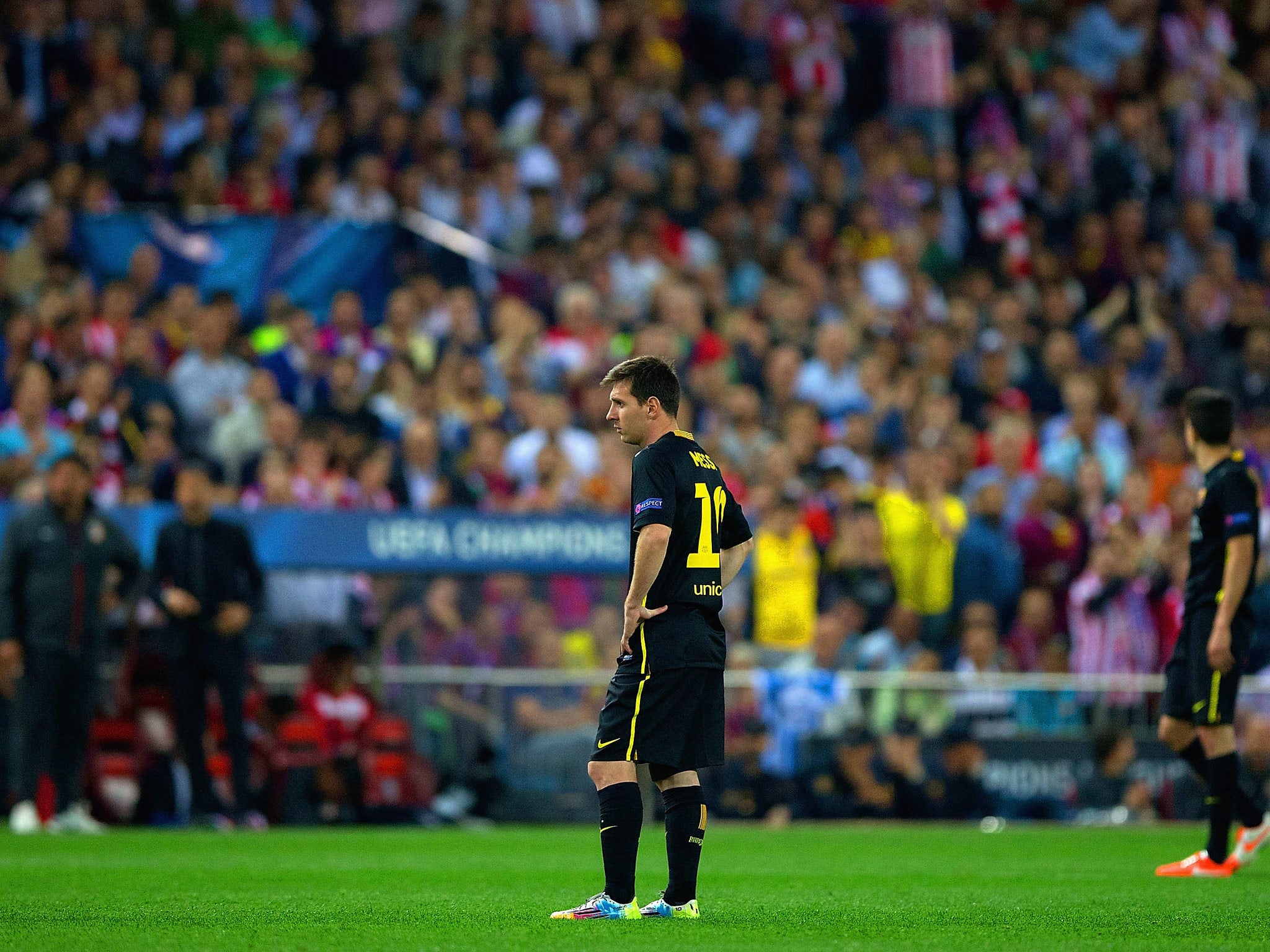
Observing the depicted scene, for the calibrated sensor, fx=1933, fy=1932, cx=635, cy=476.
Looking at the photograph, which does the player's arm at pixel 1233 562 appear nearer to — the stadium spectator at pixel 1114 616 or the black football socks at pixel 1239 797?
the black football socks at pixel 1239 797

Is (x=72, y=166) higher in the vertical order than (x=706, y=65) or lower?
lower

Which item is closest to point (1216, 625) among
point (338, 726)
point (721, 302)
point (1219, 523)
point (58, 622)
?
point (1219, 523)

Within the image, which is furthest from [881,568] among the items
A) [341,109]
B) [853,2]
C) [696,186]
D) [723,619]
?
[853,2]

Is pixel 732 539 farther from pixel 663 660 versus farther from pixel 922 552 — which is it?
pixel 922 552

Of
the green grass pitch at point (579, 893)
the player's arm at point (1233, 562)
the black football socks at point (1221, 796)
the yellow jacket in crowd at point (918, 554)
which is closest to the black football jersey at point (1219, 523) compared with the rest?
the player's arm at point (1233, 562)

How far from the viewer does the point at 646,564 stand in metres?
6.73

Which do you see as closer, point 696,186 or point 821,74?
point 696,186

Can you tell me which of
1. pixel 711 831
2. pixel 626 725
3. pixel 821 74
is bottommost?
pixel 711 831

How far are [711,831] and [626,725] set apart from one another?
6807 millimetres

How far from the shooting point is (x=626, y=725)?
6.83 metres

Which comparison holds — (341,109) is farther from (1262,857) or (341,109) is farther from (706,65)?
(1262,857)

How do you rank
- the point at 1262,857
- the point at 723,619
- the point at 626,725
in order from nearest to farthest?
the point at 626,725, the point at 1262,857, the point at 723,619

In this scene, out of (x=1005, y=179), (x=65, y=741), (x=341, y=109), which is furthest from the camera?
(x=1005, y=179)

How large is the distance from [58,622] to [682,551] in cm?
709
